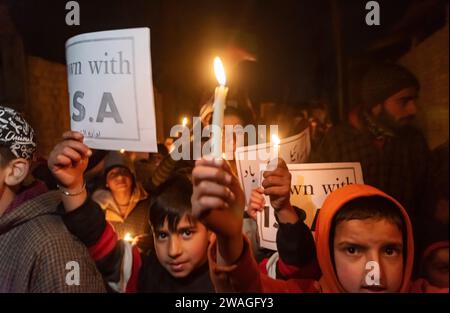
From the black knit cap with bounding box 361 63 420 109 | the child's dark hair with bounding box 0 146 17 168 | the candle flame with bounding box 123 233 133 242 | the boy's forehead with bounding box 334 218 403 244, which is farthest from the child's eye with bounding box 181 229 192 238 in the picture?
the black knit cap with bounding box 361 63 420 109

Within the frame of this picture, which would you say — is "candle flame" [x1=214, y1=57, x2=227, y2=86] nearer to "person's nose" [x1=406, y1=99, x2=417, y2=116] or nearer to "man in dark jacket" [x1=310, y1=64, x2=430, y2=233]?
"man in dark jacket" [x1=310, y1=64, x2=430, y2=233]

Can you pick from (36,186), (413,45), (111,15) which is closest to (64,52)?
(111,15)

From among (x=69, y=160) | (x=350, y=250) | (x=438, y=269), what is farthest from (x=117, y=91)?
(x=438, y=269)

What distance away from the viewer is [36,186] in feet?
4.64

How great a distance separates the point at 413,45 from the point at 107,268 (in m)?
1.59

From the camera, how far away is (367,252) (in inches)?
50.9

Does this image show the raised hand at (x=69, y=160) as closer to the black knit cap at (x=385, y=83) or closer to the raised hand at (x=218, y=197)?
the raised hand at (x=218, y=197)

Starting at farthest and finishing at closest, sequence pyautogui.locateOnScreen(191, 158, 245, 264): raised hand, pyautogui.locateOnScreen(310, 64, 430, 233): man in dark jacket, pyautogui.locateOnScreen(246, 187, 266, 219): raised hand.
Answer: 1. pyautogui.locateOnScreen(310, 64, 430, 233): man in dark jacket
2. pyautogui.locateOnScreen(246, 187, 266, 219): raised hand
3. pyautogui.locateOnScreen(191, 158, 245, 264): raised hand

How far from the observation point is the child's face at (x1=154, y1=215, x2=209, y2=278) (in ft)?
4.56

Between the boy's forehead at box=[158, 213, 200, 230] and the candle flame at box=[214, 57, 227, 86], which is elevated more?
the candle flame at box=[214, 57, 227, 86]

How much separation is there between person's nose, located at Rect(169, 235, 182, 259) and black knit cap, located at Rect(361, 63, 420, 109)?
0.88 meters

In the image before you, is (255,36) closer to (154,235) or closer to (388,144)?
(388,144)

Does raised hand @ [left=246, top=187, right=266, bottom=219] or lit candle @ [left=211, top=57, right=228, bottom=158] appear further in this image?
raised hand @ [left=246, top=187, right=266, bottom=219]

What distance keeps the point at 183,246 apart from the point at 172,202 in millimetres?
141
